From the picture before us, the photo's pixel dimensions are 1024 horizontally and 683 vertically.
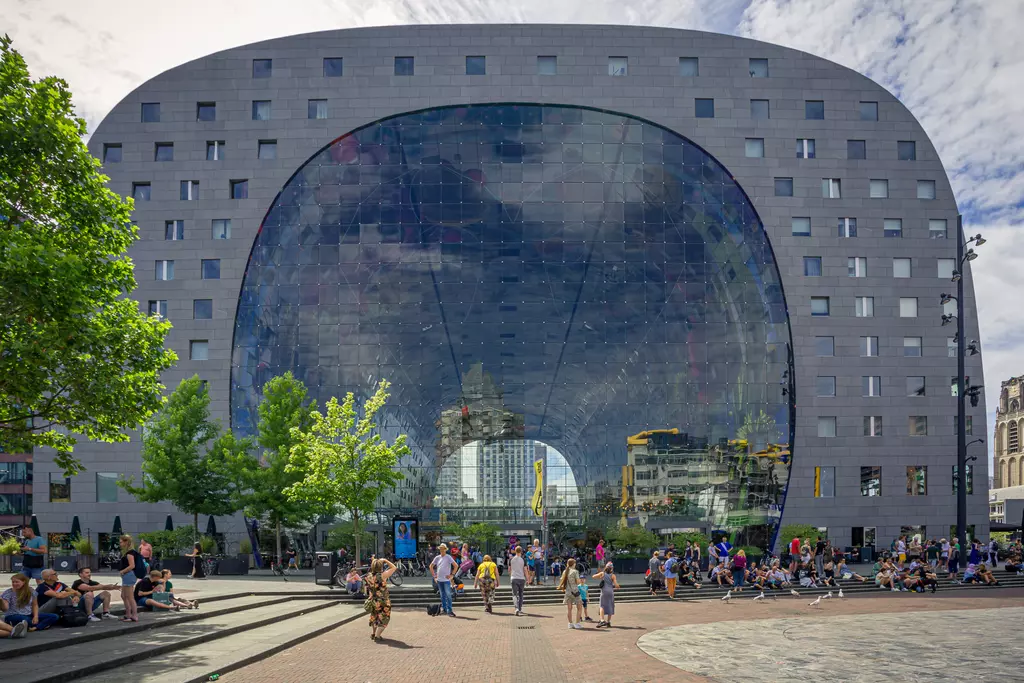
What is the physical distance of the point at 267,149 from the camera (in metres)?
52.4

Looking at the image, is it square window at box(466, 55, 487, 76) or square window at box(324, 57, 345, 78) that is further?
square window at box(324, 57, 345, 78)

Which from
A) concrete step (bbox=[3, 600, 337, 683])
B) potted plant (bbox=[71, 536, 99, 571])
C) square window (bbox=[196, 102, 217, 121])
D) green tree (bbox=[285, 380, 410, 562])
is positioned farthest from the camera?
square window (bbox=[196, 102, 217, 121])

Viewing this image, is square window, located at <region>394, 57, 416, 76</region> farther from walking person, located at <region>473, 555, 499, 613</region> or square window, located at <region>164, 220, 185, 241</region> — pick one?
walking person, located at <region>473, 555, 499, 613</region>

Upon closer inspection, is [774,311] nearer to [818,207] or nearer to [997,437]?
[818,207]

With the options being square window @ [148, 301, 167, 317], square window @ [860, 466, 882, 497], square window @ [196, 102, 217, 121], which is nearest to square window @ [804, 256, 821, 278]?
square window @ [860, 466, 882, 497]

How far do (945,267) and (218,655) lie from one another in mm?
49680

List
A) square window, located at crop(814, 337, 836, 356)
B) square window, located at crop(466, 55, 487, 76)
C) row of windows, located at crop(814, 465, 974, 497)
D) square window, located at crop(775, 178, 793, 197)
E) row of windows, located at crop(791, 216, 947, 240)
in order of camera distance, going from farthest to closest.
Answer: square window, located at crop(775, 178, 793, 197) < row of windows, located at crop(791, 216, 947, 240) < square window, located at crop(466, 55, 487, 76) < square window, located at crop(814, 337, 836, 356) < row of windows, located at crop(814, 465, 974, 497)

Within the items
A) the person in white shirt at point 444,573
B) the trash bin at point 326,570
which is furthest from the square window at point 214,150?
the person in white shirt at point 444,573

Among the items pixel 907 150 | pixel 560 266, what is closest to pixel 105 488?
pixel 560 266

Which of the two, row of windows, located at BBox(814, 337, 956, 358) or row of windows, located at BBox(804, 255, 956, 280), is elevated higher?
row of windows, located at BBox(804, 255, 956, 280)

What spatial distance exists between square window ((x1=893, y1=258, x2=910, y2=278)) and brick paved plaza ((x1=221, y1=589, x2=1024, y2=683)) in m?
29.3

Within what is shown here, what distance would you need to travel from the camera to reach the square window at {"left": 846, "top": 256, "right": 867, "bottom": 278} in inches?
2071

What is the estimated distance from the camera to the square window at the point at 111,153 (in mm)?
53034

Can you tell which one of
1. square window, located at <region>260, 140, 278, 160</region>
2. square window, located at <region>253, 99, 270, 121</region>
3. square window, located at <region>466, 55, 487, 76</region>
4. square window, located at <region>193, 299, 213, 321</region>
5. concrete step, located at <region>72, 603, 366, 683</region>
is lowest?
concrete step, located at <region>72, 603, 366, 683</region>
